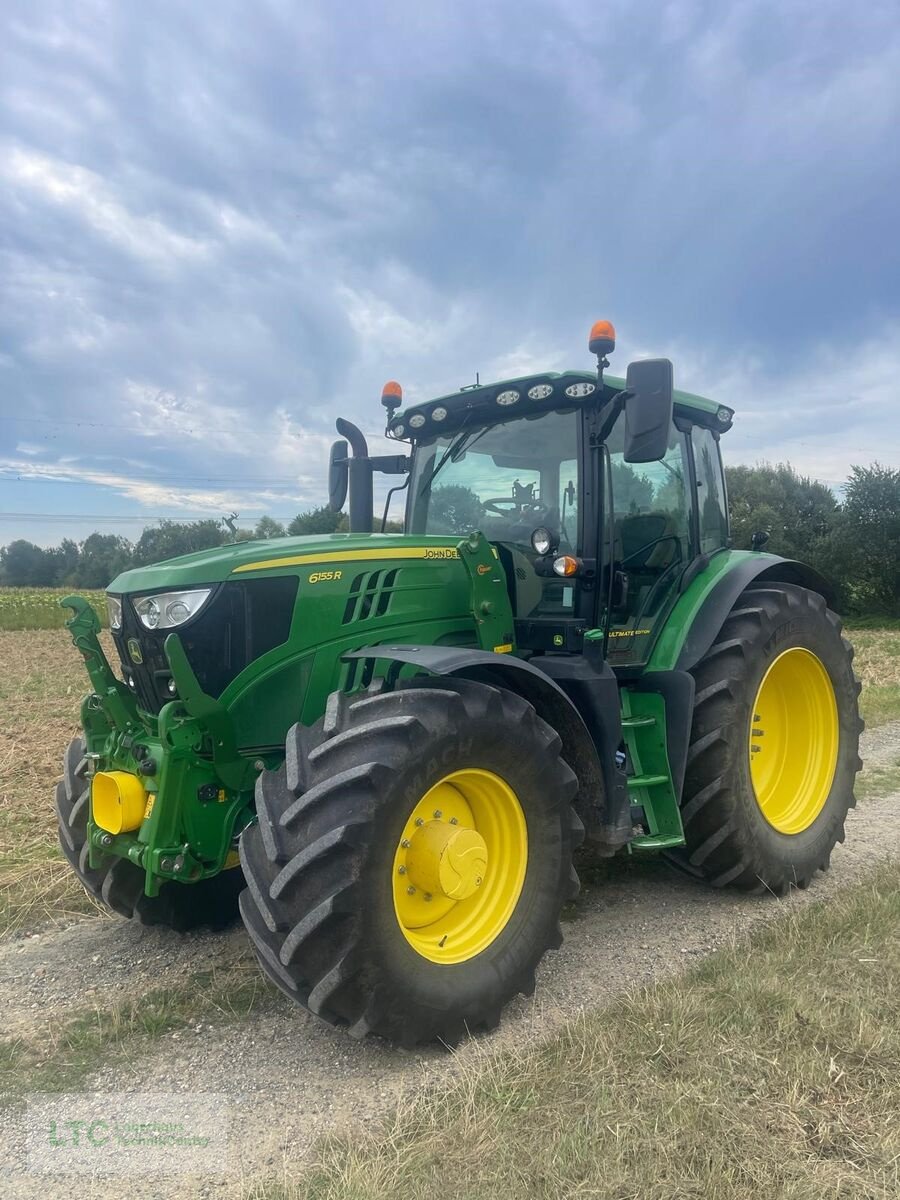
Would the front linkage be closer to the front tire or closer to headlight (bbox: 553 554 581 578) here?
the front tire

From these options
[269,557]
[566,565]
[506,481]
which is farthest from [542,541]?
[269,557]

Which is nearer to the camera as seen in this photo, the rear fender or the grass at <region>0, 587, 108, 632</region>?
the rear fender

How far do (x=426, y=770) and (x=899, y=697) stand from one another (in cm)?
994

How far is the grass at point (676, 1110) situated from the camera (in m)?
2.32

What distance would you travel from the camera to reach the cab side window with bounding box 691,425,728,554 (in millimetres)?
5133

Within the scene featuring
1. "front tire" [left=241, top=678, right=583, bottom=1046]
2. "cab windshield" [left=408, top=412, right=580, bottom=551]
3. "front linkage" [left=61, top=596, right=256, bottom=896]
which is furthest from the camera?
"cab windshield" [left=408, top=412, right=580, bottom=551]

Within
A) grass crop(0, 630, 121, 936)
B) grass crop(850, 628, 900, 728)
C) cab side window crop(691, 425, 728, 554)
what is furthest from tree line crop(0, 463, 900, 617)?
cab side window crop(691, 425, 728, 554)

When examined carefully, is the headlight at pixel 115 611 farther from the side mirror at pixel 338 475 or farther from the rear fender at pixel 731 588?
the rear fender at pixel 731 588

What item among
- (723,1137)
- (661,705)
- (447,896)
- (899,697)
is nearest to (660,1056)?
(723,1137)

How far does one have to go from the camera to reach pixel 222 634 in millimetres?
3359

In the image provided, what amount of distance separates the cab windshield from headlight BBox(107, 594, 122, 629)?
1.69 metres

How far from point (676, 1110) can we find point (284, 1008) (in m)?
1.52

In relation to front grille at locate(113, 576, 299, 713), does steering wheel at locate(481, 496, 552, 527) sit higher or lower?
higher
